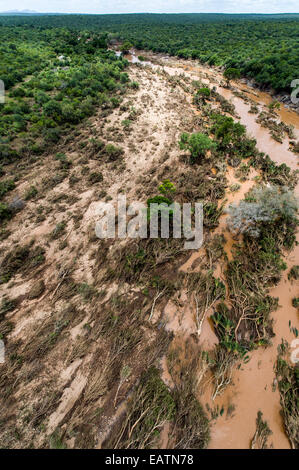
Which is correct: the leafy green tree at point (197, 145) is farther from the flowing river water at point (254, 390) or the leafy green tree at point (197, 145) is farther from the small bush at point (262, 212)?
the flowing river water at point (254, 390)

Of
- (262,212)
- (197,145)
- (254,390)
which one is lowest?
(254,390)

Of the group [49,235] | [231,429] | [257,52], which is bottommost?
[231,429]

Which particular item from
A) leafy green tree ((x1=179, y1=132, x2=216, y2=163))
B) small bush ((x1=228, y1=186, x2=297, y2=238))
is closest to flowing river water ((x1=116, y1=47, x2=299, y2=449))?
small bush ((x1=228, y1=186, x2=297, y2=238))

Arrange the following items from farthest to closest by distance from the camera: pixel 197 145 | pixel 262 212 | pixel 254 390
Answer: pixel 197 145, pixel 262 212, pixel 254 390

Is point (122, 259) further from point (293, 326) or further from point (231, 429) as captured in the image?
point (293, 326)

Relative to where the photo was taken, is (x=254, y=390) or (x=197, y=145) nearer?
(x=254, y=390)

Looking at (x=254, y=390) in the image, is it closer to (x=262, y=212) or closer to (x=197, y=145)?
(x=262, y=212)

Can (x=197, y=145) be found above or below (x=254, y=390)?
above

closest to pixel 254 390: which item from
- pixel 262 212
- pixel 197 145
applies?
pixel 262 212

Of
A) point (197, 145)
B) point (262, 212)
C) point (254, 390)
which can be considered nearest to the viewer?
point (254, 390)

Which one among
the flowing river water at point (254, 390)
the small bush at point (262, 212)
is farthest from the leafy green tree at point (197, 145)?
the flowing river water at point (254, 390)
